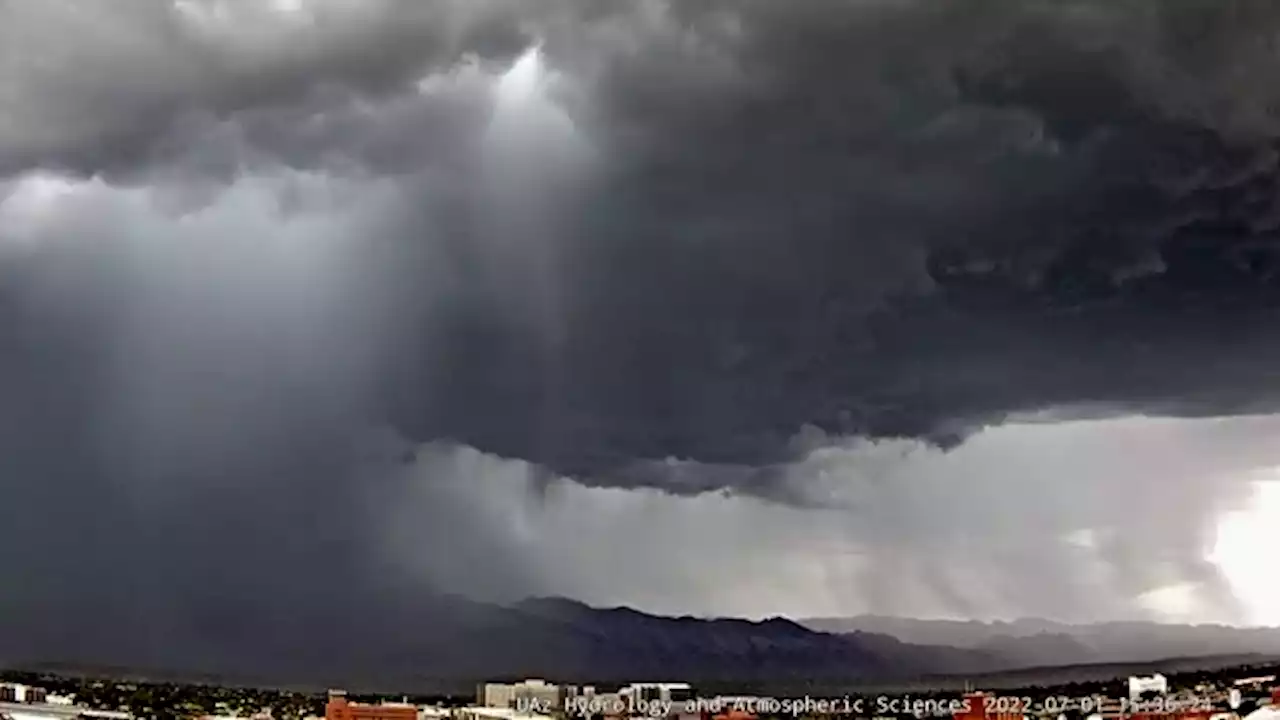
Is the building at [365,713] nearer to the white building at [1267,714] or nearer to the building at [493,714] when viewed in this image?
the building at [493,714]

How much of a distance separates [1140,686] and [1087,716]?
58.6 ft

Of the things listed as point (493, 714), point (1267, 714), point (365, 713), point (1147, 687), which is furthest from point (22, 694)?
point (1147, 687)

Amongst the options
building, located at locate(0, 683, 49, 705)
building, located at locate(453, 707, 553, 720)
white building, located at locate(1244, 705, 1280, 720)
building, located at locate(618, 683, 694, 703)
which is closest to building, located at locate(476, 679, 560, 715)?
building, located at locate(453, 707, 553, 720)

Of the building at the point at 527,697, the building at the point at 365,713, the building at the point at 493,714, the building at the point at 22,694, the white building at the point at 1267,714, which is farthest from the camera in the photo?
the building at the point at 527,697

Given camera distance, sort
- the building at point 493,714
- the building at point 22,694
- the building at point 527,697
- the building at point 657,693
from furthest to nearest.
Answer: the building at point 657,693, the building at point 527,697, the building at point 22,694, the building at point 493,714

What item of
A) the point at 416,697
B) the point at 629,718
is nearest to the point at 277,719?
the point at 629,718

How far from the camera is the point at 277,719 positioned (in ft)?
235

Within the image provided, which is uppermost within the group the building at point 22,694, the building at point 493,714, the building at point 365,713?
the building at point 22,694

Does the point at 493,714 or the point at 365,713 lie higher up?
the point at 365,713

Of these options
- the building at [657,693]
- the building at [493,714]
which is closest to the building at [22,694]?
the building at [493,714]

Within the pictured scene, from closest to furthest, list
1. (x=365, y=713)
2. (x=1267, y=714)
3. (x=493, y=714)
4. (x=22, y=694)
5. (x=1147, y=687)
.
Answer: (x=1267, y=714), (x=365, y=713), (x=22, y=694), (x=493, y=714), (x=1147, y=687)

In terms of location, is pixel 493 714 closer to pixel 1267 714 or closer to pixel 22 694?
pixel 22 694

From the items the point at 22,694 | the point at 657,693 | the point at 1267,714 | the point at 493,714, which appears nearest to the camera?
the point at 1267,714

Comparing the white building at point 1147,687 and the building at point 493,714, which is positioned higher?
the white building at point 1147,687
